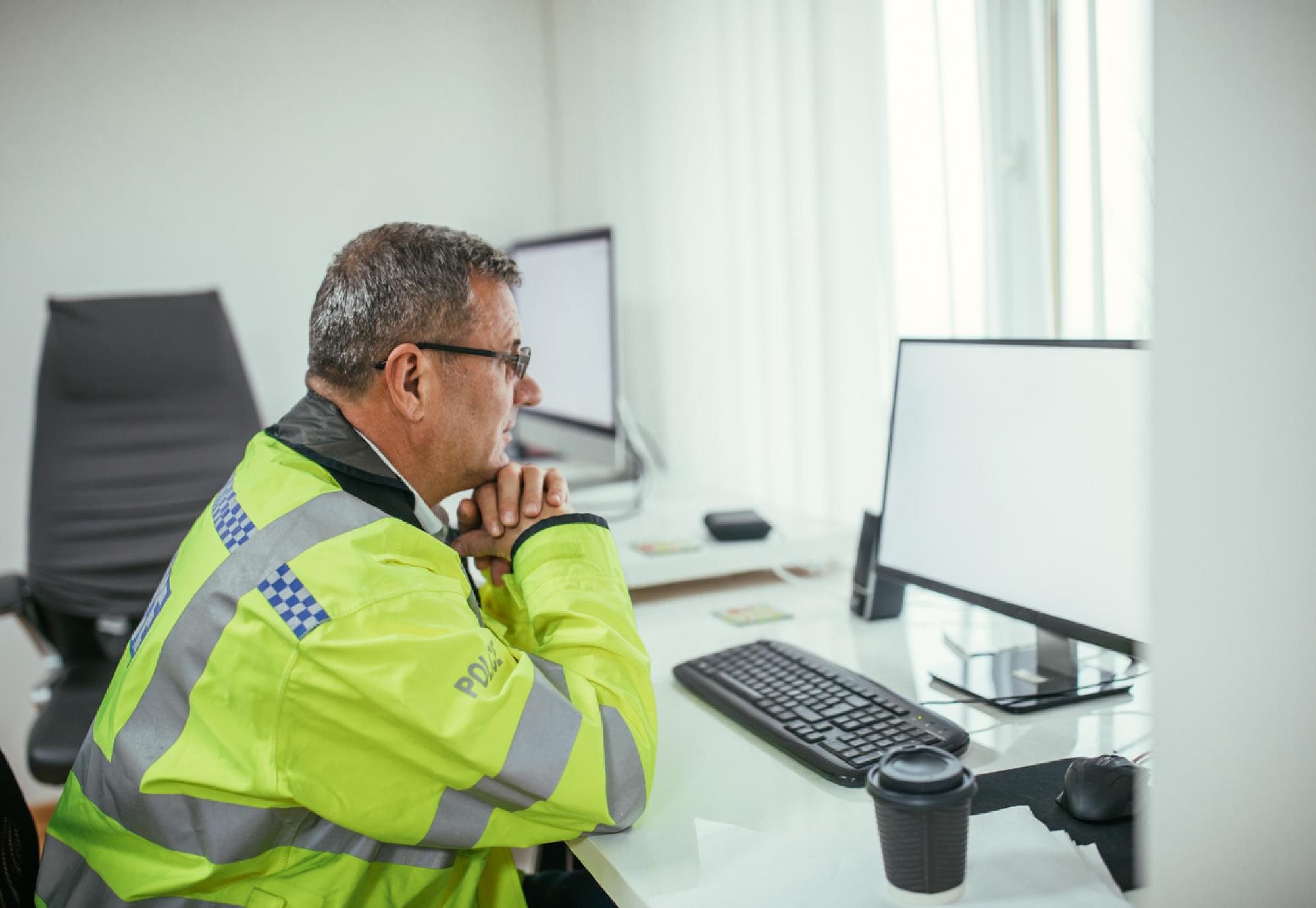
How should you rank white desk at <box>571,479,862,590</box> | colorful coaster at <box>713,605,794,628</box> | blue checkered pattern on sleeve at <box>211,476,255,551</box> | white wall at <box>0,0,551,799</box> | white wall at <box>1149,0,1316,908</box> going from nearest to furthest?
white wall at <box>1149,0,1316,908</box> → blue checkered pattern on sleeve at <box>211,476,255,551</box> → colorful coaster at <box>713,605,794,628</box> → white desk at <box>571,479,862,590</box> → white wall at <box>0,0,551,799</box>

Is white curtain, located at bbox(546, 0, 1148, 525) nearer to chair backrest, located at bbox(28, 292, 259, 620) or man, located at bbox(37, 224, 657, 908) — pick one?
man, located at bbox(37, 224, 657, 908)

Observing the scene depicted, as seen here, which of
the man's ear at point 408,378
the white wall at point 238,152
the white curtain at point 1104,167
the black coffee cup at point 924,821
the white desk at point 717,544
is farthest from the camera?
the white wall at point 238,152

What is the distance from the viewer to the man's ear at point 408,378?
3.60ft

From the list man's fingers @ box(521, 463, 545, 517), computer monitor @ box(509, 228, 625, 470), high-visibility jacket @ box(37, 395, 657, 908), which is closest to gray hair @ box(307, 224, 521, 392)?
high-visibility jacket @ box(37, 395, 657, 908)

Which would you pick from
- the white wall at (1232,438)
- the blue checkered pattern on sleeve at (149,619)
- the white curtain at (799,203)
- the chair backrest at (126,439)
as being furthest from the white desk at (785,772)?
the chair backrest at (126,439)

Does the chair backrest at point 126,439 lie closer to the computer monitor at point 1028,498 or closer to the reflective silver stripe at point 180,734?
the reflective silver stripe at point 180,734

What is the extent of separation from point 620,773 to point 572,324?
4.91ft

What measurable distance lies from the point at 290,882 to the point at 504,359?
56cm

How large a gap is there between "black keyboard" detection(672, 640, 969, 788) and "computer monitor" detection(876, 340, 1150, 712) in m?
0.15

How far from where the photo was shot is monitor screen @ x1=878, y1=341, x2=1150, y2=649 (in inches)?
43.8

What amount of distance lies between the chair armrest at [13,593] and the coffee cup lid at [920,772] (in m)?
1.84

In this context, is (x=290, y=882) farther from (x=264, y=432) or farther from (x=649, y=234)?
(x=649, y=234)

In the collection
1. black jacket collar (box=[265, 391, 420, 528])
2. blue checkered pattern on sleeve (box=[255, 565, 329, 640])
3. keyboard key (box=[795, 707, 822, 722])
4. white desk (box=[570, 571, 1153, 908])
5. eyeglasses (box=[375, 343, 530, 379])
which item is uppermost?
eyeglasses (box=[375, 343, 530, 379])

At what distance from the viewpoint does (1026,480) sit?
123 centimetres
